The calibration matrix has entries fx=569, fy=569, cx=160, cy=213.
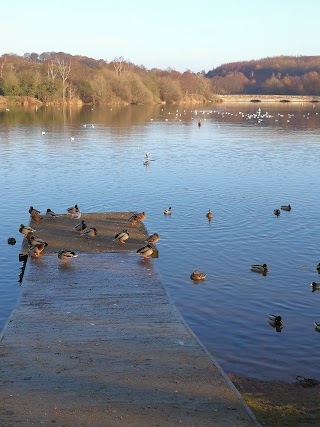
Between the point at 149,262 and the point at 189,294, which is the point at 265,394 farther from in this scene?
the point at 149,262

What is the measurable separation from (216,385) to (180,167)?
3375cm

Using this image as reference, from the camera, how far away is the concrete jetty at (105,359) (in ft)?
31.2

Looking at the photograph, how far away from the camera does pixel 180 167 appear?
4359 cm

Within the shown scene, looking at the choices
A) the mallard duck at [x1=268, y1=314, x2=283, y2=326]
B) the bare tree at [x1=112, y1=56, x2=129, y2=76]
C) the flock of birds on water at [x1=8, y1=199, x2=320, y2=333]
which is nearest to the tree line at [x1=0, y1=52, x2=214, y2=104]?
the bare tree at [x1=112, y1=56, x2=129, y2=76]

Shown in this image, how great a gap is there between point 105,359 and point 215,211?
1846 cm

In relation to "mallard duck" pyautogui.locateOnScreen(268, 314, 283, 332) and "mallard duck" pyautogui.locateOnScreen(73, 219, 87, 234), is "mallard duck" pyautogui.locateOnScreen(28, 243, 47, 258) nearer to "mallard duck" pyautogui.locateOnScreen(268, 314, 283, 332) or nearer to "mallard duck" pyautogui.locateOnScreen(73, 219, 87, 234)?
"mallard duck" pyautogui.locateOnScreen(73, 219, 87, 234)

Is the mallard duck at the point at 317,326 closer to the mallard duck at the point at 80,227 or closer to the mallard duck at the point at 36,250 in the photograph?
the mallard duck at the point at 36,250

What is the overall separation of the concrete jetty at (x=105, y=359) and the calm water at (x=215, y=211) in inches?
65.4

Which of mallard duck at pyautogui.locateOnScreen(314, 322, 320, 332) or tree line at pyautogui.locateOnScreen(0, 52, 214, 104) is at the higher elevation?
tree line at pyautogui.locateOnScreen(0, 52, 214, 104)

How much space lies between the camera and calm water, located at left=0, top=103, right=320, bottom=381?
16.0 meters

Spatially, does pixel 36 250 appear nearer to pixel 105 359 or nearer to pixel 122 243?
pixel 122 243

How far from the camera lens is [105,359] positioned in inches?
461

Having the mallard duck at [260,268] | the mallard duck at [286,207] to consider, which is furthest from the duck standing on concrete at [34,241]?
the mallard duck at [286,207]

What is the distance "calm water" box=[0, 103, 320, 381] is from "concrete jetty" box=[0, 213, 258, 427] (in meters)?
1.66
